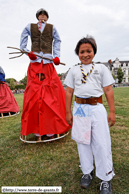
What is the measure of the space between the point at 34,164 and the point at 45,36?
263cm

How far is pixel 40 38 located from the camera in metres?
3.30

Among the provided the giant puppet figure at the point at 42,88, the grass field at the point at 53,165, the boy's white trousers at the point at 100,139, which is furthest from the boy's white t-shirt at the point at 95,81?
the giant puppet figure at the point at 42,88

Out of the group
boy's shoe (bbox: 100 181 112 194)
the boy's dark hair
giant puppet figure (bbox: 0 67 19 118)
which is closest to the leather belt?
the boy's dark hair

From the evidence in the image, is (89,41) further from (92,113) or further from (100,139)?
(100,139)

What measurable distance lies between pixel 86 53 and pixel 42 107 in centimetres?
164

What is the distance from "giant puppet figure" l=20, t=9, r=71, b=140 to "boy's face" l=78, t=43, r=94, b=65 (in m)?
1.39

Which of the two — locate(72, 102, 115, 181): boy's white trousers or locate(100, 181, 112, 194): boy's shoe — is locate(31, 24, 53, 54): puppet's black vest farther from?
locate(100, 181, 112, 194): boy's shoe

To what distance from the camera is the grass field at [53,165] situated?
6.54 feet

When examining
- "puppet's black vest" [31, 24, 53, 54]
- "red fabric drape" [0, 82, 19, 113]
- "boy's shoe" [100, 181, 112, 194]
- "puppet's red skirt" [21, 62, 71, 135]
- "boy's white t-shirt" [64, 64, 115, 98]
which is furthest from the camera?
"red fabric drape" [0, 82, 19, 113]

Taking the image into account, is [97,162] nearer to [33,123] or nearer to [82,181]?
[82,181]

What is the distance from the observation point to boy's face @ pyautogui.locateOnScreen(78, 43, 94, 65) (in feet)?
6.16

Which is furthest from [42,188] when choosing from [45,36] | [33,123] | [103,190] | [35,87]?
[45,36]

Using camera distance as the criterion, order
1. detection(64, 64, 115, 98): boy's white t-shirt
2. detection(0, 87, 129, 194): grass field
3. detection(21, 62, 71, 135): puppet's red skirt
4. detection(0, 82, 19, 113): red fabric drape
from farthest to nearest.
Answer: detection(0, 82, 19, 113): red fabric drape → detection(21, 62, 71, 135): puppet's red skirt → detection(0, 87, 129, 194): grass field → detection(64, 64, 115, 98): boy's white t-shirt

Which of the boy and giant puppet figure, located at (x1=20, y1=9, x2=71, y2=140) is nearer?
the boy
